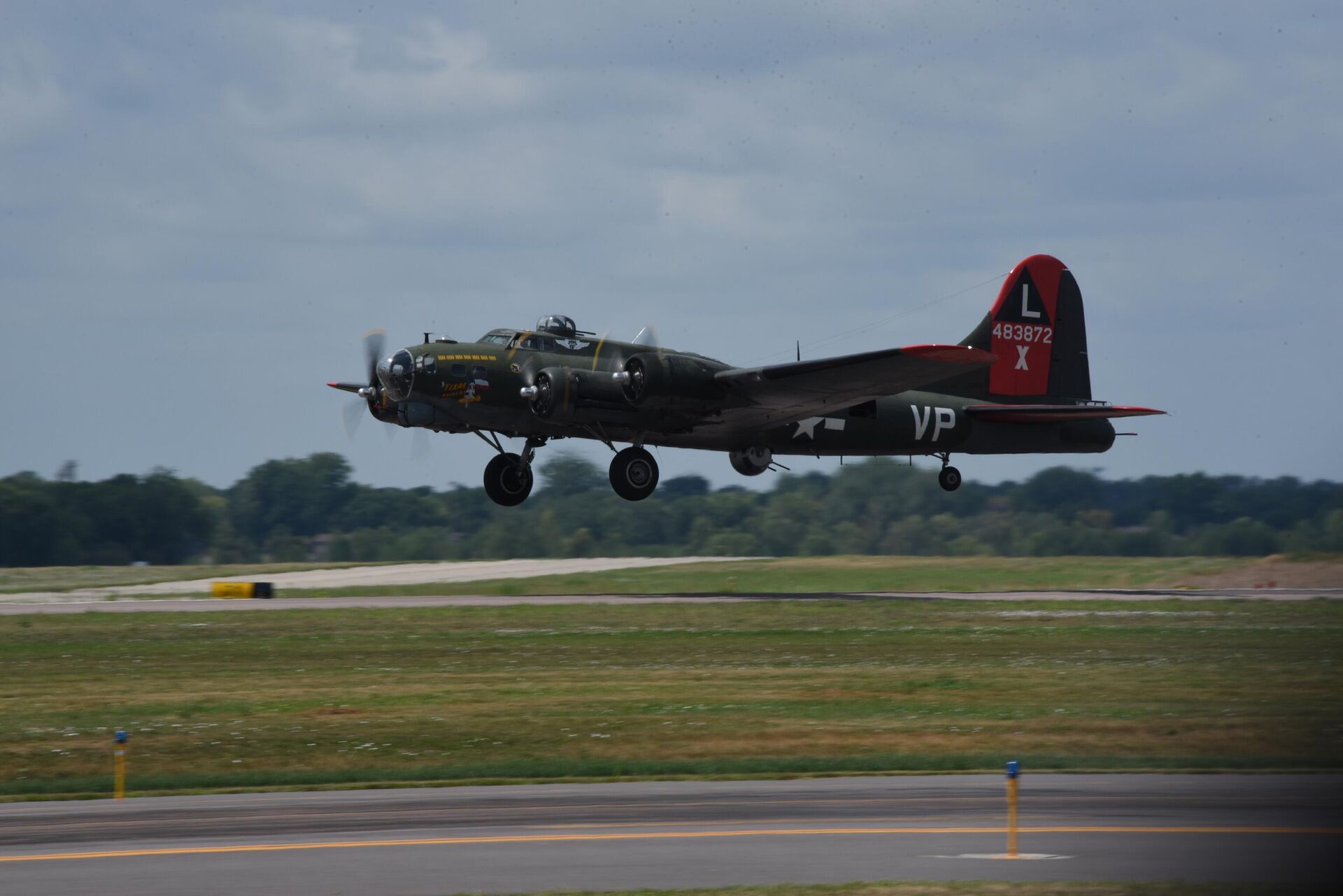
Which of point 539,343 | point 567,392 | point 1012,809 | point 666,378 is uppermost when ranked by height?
point 539,343

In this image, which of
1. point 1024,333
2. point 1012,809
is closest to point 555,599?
point 1024,333

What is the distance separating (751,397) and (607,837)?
26.6 metres

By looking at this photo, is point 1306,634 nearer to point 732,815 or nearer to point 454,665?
point 454,665

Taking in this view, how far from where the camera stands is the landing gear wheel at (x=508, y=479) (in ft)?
139

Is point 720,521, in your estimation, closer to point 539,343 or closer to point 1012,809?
point 539,343

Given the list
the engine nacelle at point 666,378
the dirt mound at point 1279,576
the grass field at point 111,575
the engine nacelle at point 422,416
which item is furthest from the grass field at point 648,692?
the grass field at point 111,575

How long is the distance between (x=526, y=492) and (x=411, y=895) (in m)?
30.8

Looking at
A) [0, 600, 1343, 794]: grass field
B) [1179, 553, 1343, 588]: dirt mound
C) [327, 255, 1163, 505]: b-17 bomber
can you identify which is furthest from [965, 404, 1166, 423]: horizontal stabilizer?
[1179, 553, 1343, 588]: dirt mound

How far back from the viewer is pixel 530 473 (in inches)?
1687

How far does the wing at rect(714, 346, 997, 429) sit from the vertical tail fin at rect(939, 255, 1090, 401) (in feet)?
24.9

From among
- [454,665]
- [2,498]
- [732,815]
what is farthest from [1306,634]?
[2,498]

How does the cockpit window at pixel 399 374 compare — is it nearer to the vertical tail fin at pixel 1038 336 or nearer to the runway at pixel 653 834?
the vertical tail fin at pixel 1038 336

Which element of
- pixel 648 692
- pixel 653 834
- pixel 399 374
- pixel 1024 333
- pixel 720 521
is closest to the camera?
pixel 653 834

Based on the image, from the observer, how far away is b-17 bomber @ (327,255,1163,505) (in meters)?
39.3
